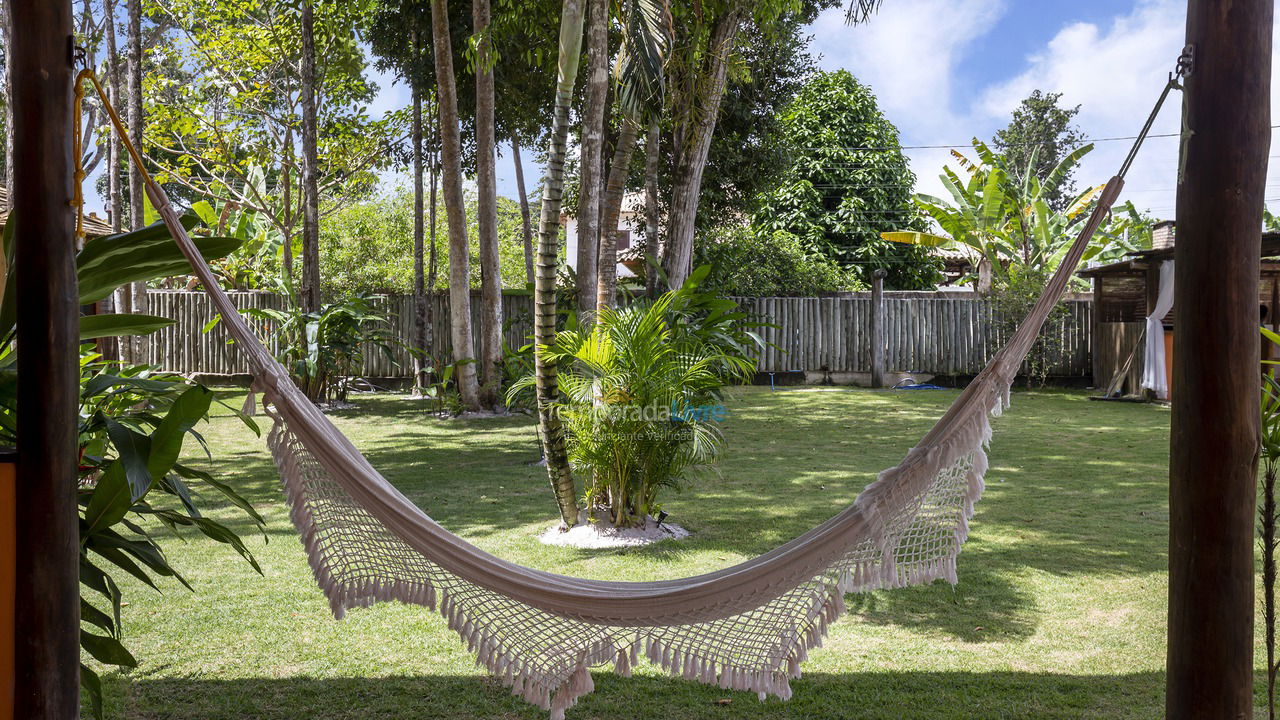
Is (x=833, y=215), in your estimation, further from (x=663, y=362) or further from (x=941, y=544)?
(x=941, y=544)

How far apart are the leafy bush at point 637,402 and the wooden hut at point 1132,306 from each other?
23.9ft

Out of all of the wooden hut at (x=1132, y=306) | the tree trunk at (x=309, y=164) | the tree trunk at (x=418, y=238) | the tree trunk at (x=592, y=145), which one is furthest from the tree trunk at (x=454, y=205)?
the wooden hut at (x=1132, y=306)

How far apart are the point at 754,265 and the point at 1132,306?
4749mm

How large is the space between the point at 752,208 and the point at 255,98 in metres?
7.10

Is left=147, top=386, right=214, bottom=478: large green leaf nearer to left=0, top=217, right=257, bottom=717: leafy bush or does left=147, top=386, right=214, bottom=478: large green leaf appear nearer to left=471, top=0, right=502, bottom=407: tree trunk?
left=0, top=217, right=257, bottom=717: leafy bush

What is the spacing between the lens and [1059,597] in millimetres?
3348

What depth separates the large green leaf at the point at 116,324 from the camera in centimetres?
217

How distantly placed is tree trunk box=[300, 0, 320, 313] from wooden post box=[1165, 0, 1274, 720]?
8617 millimetres

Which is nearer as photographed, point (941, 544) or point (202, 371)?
point (941, 544)

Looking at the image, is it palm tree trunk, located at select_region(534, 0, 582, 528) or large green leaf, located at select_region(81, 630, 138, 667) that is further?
palm tree trunk, located at select_region(534, 0, 582, 528)

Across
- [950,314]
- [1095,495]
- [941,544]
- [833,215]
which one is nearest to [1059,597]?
[941,544]

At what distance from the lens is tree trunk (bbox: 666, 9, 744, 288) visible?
801 cm

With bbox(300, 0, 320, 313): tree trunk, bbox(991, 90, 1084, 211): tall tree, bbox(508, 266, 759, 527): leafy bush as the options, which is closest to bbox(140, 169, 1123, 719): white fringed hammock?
bbox(508, 266, 759, 527): leafy bush

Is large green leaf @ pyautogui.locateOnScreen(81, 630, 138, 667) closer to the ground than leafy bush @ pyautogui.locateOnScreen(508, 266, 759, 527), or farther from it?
Result: closer to the ground
